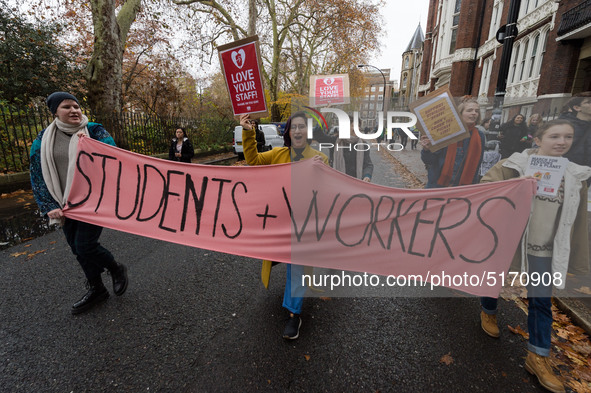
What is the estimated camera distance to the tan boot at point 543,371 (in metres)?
1.94

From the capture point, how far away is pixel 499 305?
296cm

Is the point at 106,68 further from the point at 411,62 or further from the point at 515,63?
the point at 411,62

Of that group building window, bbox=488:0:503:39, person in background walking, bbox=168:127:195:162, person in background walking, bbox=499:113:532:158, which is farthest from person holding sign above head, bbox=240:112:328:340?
building window, bbox=488:0:503:39

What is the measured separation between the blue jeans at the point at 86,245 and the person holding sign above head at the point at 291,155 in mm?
1758

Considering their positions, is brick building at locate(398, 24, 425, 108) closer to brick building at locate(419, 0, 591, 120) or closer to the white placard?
brick building at locate(419, 0, 591, 120)

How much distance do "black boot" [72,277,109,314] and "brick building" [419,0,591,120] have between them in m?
6.46

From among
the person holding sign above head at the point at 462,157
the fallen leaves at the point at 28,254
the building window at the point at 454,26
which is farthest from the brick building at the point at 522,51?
the fallen leaves at the point at 28,254

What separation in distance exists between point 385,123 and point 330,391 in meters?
3.69

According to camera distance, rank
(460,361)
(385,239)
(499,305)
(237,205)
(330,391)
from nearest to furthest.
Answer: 1. (330,391)
2. (460,361)
3. (385,239)
4. (237,205)
5. (499,305)

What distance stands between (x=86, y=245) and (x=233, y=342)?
1763 mm

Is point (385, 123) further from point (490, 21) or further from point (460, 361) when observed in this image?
point (490, 21)

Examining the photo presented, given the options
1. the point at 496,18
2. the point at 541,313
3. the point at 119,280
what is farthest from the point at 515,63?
the point at 119,280

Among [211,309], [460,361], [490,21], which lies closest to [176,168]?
[211,309]

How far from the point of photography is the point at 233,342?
94.6 inches
